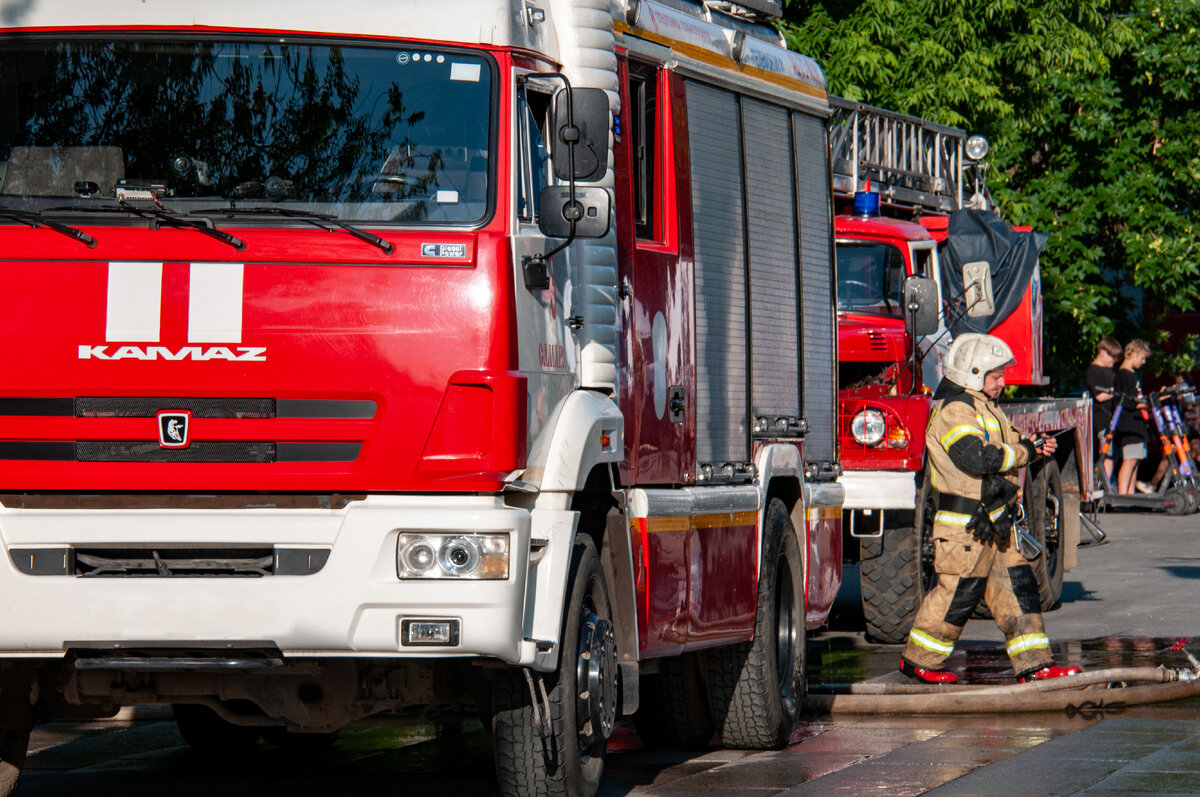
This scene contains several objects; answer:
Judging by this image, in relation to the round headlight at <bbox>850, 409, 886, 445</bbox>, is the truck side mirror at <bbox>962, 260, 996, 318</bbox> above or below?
above

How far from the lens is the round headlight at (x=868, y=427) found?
13.1 metres

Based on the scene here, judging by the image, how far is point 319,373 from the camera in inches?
256

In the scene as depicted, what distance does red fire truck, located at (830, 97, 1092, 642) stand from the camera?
516 inches

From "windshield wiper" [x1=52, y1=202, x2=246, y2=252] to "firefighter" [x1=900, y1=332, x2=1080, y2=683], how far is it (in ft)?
17.5

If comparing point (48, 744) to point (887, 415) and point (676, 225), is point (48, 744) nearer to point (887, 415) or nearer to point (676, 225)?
point (676, 225)

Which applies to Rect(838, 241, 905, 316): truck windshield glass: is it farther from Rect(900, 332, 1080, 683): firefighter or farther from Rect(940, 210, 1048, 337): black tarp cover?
Rect(900, 332, 1080, 683): firefighter

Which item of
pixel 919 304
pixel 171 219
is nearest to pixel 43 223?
pixel 171 219

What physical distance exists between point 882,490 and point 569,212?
6.48 m

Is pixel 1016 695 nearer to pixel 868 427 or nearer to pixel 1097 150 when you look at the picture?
pixel 868 427

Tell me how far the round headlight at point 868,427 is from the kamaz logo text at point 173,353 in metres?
7.15

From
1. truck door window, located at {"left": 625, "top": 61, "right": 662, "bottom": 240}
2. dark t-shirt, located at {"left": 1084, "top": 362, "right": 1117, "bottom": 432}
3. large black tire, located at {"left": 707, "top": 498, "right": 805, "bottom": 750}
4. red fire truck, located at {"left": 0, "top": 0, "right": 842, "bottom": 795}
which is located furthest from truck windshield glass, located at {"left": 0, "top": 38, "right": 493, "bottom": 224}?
dark t-shirt, located at {"left": 1084, "top": 362, "right": 1117, "bottom": 432}

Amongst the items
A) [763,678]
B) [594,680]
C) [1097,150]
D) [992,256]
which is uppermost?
[1097,150]

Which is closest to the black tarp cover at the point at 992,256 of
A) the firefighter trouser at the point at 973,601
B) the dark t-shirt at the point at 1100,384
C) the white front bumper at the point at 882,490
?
the white front bumper at the point at 882,490

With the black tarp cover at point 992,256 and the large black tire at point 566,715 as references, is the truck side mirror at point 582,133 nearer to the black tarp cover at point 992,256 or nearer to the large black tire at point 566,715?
the large black tire at point 566,715
